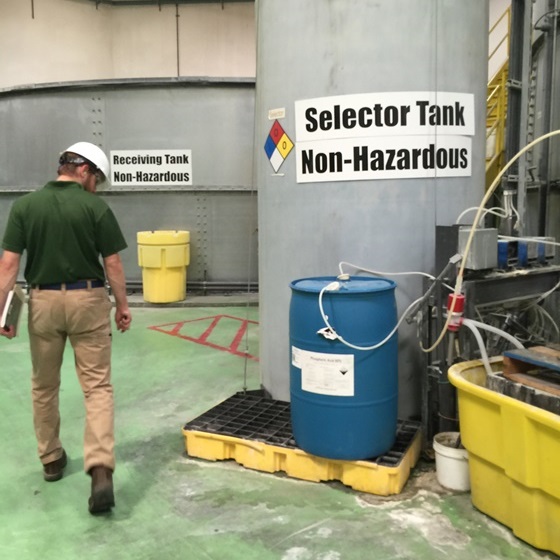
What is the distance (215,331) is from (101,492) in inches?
156

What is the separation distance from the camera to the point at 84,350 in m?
2.89

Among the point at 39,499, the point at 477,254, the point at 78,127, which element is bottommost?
the point at 39,499

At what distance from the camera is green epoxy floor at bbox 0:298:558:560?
247 centimetres

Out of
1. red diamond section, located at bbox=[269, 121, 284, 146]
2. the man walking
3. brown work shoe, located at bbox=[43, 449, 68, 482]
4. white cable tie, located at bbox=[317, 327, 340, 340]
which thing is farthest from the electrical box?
brown work shoe, located at bbox=[43, 449, 68, 482]

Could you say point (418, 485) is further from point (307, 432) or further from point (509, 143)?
point (509, 143)

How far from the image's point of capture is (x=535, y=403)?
2.35m

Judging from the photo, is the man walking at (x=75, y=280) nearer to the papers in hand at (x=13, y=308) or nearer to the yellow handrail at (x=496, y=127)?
the papers in hand at (x=13, y=308)

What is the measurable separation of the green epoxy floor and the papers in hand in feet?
2.96

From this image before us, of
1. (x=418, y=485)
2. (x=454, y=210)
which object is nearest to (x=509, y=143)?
(x=454, y=210)

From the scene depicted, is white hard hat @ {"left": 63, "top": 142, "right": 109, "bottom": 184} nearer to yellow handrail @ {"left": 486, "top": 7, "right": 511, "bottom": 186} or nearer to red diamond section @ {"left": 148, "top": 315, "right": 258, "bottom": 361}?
red diamond section @ {"left": 148, "top": 315, "right": 258, "bottom": 361}

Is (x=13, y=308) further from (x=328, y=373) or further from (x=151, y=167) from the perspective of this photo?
(x=151, y=167)

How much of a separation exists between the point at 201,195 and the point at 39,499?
602 cm

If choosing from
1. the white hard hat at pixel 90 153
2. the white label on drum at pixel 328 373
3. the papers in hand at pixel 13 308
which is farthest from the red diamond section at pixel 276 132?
the papers in hand at pixel 13 308

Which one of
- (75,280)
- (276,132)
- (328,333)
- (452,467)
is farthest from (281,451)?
(276,132)
